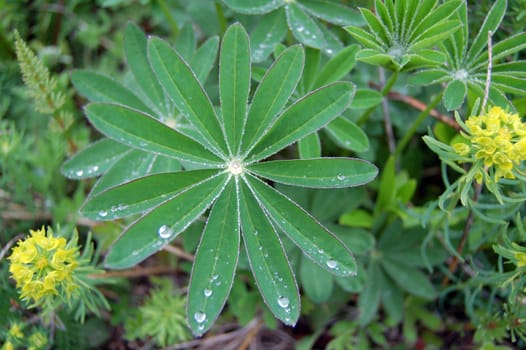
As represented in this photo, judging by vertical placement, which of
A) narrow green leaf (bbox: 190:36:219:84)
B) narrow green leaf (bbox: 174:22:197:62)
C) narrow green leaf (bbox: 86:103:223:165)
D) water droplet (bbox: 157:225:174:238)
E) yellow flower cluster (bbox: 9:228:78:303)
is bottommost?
yellow flower cluster (bbox: 9:228:78:303)

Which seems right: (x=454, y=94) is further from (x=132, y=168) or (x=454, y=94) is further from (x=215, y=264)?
(x=132, y=168)

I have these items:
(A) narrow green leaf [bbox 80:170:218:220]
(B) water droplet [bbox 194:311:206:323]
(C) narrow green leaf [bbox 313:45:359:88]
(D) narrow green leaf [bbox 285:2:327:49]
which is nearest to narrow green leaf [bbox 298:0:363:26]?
(D) narrow green leaf [bbox 285:2:327:49]

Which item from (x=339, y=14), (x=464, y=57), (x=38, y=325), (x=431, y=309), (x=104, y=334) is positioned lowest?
(x=38, y=325)

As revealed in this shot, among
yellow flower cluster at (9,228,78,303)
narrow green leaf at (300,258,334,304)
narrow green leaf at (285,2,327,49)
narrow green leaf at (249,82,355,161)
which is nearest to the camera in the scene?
yellow flower cluster at (9,228,78,303)

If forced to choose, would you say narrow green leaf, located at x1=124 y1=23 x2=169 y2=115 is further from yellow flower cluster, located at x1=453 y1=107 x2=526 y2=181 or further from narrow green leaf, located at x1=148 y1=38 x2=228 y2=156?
yellow flower cluster, located at x1=453 y1=107 x2=526 y2=181

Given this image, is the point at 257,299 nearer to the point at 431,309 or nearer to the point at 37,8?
the point at 431,309

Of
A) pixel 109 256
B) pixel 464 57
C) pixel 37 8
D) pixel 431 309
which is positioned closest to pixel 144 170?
pixel 109 256
